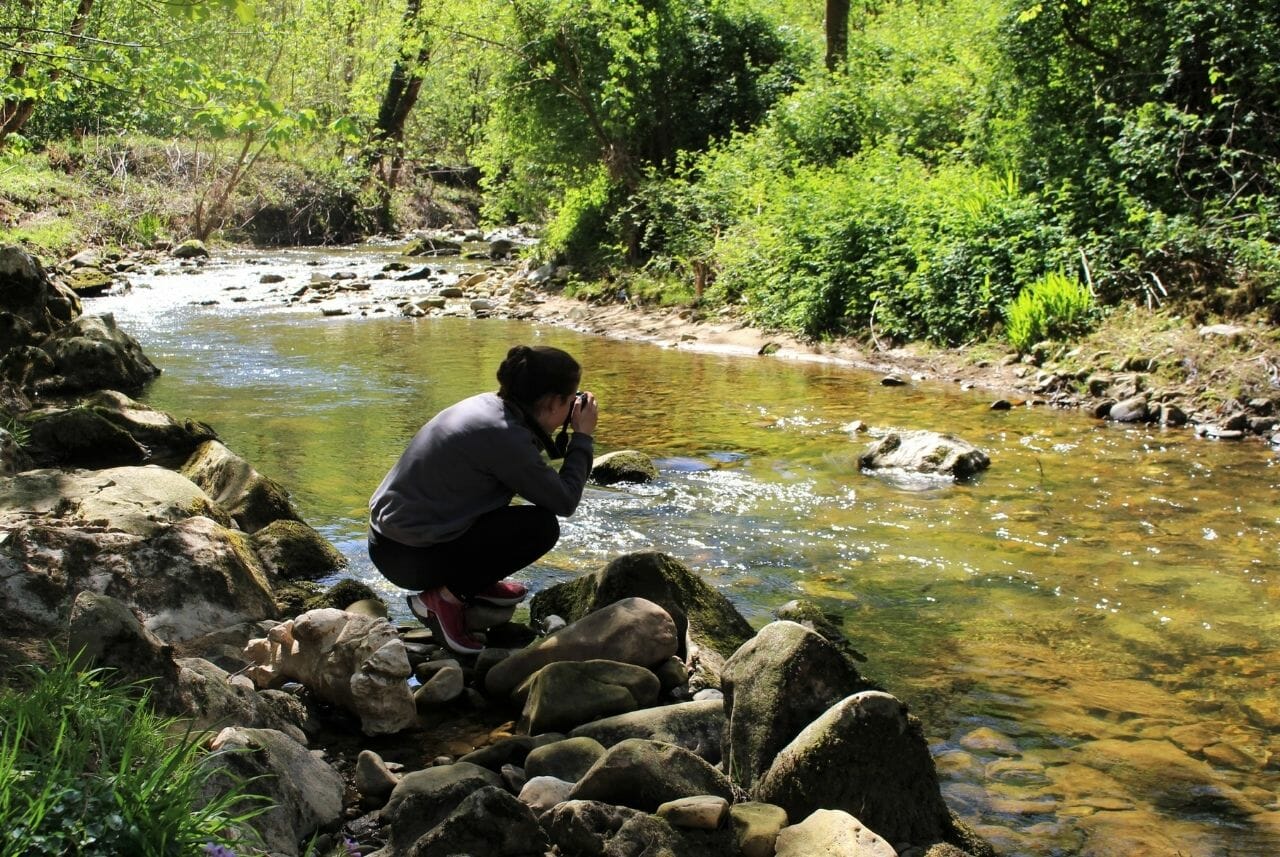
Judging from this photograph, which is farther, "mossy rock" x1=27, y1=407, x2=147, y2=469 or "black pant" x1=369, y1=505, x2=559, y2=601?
"mossy rock" x1=27, y1=407, x2=147, y2=469

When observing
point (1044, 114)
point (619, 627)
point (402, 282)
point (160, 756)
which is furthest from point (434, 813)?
point (402, 282)

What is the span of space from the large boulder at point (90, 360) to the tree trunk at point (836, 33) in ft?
42.9

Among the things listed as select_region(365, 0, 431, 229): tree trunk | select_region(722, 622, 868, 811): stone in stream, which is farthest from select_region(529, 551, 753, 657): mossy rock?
select_region(365, 0, 431, 229): tree trunk

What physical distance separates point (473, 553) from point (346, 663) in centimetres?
92

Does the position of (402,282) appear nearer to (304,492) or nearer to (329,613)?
(304,492)

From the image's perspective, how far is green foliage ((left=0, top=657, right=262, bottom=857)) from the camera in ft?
7.94

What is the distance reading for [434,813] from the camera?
11.4ft

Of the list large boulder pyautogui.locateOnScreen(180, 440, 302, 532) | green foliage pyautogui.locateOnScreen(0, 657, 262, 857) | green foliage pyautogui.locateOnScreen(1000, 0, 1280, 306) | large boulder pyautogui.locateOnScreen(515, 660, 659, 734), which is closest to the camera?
green foliage pyautogui.locateOnScreen(0, 657, 262, 857)

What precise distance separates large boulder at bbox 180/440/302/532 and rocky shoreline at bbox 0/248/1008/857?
269 millimetres

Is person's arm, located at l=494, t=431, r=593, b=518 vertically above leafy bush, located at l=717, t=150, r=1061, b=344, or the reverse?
leafy bush, located at l=717, t=150, r=1061, b=344

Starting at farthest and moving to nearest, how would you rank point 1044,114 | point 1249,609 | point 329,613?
point 1044,114
point 1249,609
point 329,613

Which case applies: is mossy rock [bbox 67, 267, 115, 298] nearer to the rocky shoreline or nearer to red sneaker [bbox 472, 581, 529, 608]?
the rocky shoreline

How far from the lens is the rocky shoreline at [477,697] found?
3400mm

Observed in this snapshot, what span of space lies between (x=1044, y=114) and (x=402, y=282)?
1480 centimetres
